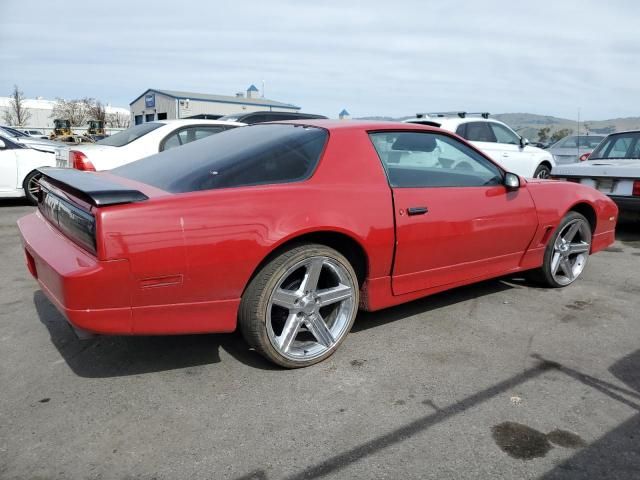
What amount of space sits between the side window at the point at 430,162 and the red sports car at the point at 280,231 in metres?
0.01

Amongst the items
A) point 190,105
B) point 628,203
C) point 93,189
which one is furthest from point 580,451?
point 190,105

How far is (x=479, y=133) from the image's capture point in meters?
9.28

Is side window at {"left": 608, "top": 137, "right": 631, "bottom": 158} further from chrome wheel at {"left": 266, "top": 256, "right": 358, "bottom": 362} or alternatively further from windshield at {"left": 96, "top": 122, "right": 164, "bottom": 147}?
windshield at {"left": 96, "top": 122, "right": 164, "bottom": 147}

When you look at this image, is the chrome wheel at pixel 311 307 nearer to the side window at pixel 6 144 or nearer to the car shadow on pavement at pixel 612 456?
the car shadow on pavement at pixel 612 456

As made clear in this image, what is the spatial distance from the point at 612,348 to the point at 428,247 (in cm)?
131

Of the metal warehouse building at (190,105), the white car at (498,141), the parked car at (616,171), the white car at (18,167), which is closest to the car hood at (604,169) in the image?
the parked car at (616,171)

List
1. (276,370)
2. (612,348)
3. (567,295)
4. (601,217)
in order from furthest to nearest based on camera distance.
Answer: (601,217)
(567,295)
(612,348)
(276,370)

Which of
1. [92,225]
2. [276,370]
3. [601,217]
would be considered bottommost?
[276,370]

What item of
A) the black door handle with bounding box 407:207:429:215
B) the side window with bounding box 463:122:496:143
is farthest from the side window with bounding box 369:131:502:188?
the side window with bounding box 463:122:496:143

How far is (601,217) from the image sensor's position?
187 inches

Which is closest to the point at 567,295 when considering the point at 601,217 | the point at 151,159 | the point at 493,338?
the point at 601,217

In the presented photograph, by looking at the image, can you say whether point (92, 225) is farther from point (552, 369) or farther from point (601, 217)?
point (601, 217)

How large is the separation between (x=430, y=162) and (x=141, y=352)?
2.33 metres

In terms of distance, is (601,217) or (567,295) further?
(601,217)
